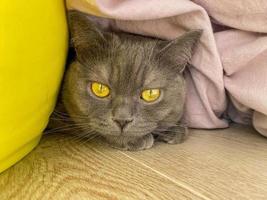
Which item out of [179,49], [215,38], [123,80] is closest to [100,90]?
[123,80]

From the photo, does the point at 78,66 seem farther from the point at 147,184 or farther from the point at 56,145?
the point at 147,184

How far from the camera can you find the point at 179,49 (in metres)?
1.07

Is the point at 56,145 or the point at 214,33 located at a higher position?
the point at 214,33

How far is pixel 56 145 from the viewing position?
110 cm

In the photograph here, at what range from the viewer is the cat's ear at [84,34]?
1042 mm

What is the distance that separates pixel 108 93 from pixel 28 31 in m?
0.27

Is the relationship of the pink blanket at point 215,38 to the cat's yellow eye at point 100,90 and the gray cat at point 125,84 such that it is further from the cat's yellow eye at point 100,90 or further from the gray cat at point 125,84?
the cat's yellow eye at point 100,90

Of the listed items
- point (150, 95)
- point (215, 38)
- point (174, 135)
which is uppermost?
point (215, 38)

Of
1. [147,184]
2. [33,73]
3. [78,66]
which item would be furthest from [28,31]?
[147,184]

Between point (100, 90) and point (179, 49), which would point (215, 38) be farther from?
point (100, 90)

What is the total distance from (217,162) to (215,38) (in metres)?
0.33

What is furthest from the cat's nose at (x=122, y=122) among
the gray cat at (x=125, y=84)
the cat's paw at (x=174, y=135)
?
the cat's paw at (x=174, y=135)

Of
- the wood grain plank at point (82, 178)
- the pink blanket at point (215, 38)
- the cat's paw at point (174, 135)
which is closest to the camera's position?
the wood grain plank at point (82, 178)

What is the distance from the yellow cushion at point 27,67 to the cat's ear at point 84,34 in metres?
0.03
